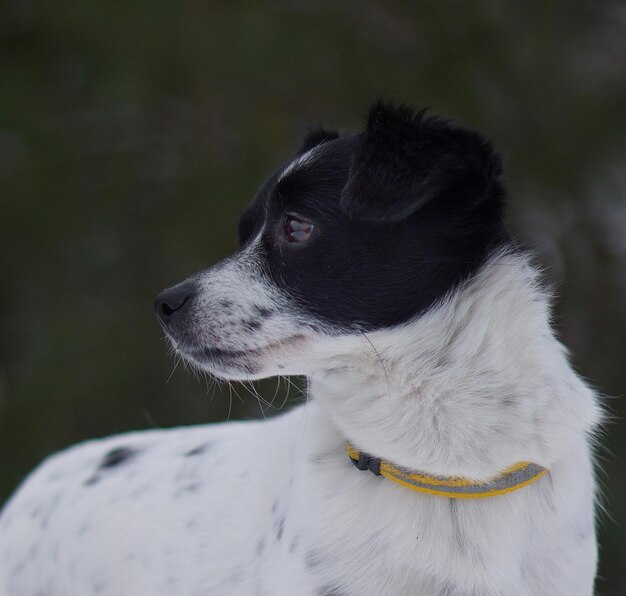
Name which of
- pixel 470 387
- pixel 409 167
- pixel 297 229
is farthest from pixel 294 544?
pixel 409 167

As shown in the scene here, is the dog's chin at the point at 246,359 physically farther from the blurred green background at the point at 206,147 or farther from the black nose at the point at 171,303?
the blurred green background at the point at 206,147

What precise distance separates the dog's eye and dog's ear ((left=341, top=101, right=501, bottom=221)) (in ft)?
0.61

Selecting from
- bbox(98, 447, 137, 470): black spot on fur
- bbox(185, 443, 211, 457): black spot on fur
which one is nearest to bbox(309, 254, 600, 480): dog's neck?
bbox(185, 443, 211, 457): black spot on fur

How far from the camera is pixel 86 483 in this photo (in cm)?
338

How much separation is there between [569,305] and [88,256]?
3.14m

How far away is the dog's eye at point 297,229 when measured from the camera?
8.80ft

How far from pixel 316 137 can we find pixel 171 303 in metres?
0.89

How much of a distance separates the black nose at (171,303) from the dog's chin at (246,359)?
0.09 m

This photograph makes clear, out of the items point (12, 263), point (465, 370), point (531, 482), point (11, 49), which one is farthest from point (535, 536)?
point (11, 49)

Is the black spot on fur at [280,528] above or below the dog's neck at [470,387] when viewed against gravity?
below

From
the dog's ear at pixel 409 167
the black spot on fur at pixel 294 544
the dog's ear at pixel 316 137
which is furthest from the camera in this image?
the dog's ear at pixel 316 137

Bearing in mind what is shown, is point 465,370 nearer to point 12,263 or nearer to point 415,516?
point 415,516

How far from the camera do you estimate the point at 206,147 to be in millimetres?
6160

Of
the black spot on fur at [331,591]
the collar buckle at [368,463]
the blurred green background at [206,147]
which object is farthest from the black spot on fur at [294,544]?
the blurred green background at [206,147]
